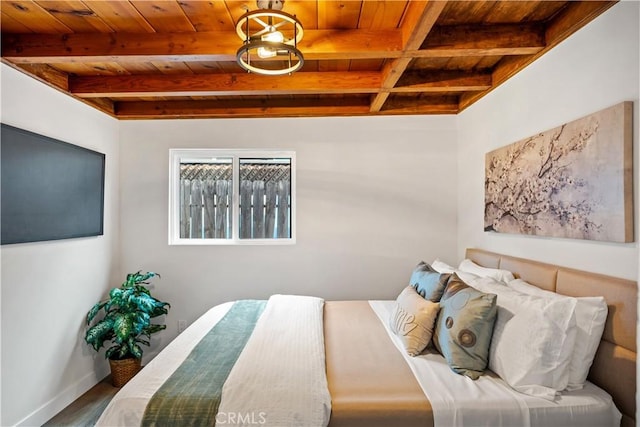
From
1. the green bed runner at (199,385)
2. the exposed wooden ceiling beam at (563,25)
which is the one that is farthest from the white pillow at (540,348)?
the exposed wooden ceiling beam at (563,25)

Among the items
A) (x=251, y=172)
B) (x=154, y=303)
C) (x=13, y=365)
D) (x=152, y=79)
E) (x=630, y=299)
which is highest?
(x=152, y=79)

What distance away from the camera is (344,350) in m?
1.80

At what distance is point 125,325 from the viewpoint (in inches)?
104

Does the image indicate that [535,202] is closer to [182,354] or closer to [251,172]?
[182,354]

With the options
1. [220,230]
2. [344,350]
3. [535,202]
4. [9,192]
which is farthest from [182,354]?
[535,202]

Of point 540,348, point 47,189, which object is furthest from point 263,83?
point 540,348

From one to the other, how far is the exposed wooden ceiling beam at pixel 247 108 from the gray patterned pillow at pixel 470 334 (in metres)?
2.08

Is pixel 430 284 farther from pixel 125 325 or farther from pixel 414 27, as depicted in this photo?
pixel 125 325

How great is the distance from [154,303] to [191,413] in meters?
1.82

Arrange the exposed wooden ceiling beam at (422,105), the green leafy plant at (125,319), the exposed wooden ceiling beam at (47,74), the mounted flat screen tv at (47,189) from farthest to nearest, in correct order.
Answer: the exposed wooden ceiling beam at (422,105)
the green leafy plant at (125,319)
the exposed wooden ceiling beam at (47,74)
the mounted flat screen tv at (47,189)

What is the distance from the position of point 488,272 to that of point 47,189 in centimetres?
312

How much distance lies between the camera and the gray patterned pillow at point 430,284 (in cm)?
195

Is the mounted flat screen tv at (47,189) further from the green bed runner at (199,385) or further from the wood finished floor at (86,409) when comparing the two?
the green bed runner at (199,385)

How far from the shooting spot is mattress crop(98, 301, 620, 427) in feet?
4.27
